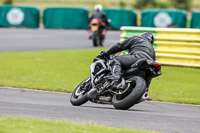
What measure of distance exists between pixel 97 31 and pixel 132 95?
13.5m

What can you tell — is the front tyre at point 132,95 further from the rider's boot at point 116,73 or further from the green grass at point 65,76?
the green grass at point 65,76

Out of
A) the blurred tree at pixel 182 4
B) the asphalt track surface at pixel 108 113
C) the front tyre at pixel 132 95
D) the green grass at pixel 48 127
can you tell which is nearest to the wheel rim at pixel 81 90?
the asphalt track surface at pixel 108 113

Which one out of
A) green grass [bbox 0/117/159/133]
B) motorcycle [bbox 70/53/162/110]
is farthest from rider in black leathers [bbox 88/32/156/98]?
green grass [bbox 0/117/159/133]

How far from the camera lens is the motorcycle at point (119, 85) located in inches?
294

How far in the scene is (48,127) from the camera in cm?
596

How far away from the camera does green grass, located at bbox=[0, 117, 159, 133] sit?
5.79m

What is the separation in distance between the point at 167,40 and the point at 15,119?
8954mm

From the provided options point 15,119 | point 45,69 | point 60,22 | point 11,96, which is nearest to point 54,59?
point 45,69

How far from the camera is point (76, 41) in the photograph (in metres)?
23.6

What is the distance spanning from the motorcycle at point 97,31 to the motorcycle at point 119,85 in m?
12.1

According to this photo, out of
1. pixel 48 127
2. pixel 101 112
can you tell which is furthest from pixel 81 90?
Answer: pixel 48 127

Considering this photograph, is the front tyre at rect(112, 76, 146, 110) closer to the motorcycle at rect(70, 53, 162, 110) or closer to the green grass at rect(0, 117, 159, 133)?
the motorcycle at rect(70, 53, 162, 110)

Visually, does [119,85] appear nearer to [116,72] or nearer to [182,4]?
[116,72]

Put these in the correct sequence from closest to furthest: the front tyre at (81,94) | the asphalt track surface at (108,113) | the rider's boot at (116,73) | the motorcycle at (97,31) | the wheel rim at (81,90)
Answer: the asphalt track surface at (108,113) < the rider's boot at (116,73) < the front tyre at (81,94) < the wheel rim at (81,90) < the motorcycle at (97,31)
